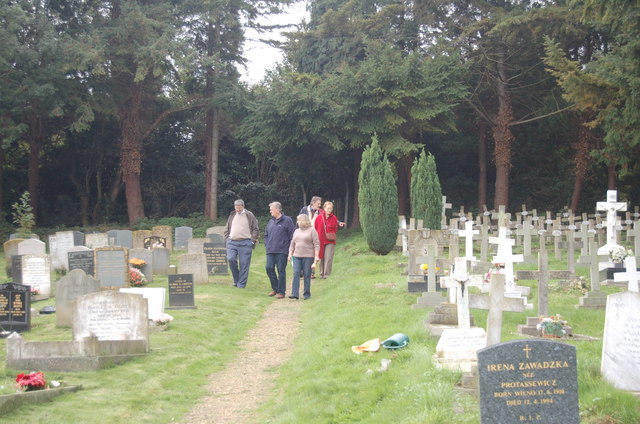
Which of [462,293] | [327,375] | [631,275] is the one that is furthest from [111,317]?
[631,275]

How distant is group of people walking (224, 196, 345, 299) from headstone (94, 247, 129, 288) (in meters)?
2.52

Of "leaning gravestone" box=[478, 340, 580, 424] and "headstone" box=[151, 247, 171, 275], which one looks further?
"headstone" box=[151, 247, 171, 275]

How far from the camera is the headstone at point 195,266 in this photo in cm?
1670

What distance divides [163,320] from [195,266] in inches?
214

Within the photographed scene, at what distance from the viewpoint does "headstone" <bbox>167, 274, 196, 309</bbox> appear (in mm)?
13344

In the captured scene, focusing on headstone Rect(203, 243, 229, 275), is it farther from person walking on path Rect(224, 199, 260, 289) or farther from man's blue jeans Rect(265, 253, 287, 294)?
man's blue jeans Rect(265, 253, 287, 294)

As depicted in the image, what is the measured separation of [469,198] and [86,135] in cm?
2038

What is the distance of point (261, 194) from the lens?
4006cm

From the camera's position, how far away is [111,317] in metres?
9.80

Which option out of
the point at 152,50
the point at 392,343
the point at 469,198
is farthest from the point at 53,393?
the point at 469,198

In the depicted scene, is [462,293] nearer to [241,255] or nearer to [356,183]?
[241,255]

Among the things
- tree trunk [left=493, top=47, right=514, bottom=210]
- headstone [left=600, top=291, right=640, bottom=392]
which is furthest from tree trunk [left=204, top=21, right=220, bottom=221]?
headstone [left=600, top=291, right=640, bottom=392]

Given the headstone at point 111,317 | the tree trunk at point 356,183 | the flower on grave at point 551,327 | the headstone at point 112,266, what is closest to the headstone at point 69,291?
the headstone at point 111,317

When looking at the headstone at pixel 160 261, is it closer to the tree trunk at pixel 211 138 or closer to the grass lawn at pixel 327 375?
the grass lawn at pixel 327 375
